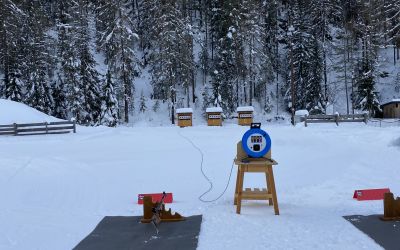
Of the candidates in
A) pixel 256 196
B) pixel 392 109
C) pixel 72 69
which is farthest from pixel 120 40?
pixel 256 196

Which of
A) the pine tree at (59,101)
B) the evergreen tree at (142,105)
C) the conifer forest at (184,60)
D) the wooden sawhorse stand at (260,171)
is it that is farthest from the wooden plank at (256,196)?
the pine tree at (59,101)

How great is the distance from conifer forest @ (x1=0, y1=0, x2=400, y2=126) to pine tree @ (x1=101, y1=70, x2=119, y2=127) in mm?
91

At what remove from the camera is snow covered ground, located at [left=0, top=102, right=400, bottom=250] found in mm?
6125

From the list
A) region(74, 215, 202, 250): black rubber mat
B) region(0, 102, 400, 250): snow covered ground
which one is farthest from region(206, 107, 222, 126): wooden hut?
region(74, 215, 202, 250): black rubber mat

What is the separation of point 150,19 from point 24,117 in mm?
26524

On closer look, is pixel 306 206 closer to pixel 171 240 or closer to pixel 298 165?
pixel 171 240

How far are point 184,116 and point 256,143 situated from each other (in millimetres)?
22038

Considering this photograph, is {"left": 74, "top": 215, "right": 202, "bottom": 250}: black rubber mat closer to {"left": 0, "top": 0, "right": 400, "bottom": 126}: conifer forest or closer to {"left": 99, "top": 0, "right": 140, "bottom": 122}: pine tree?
{"left": 0, "top": 0, "right": 400, "bottom": 126}: conifer forest

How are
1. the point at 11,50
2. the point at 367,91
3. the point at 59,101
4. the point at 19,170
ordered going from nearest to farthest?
the point at 19,170, the point at 11,50, the point at 367,91, the point at 59,101

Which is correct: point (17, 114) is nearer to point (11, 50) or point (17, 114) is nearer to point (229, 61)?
point (11, 50)

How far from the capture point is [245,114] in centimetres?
3020

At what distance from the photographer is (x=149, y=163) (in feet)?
44.4

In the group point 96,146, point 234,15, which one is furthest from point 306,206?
point 234,15

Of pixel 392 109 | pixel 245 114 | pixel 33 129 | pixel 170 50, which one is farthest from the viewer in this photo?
pixel 392 109
